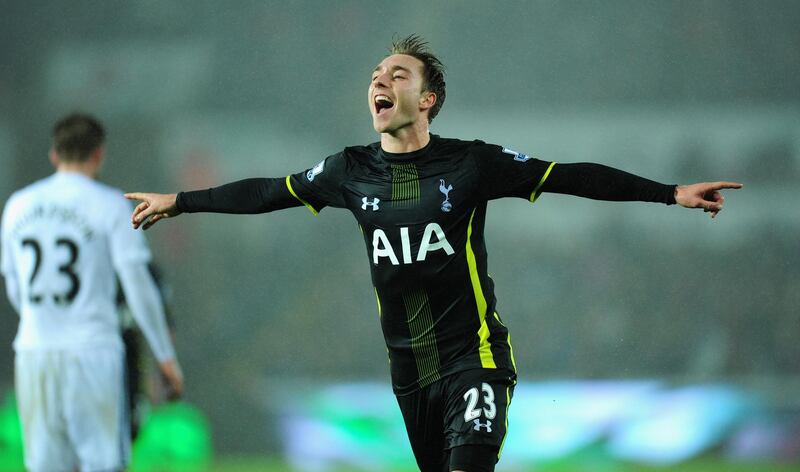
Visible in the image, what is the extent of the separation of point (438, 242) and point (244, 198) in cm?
84

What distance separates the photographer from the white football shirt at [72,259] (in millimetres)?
5336

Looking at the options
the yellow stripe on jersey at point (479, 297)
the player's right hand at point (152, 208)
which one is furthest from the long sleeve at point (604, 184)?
the player's right hand at point (152, 208)

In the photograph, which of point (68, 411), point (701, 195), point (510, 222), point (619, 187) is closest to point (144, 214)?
point (68, 411)

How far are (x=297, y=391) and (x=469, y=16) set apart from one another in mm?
3281

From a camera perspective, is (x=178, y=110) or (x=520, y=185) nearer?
(x=520, y=185)

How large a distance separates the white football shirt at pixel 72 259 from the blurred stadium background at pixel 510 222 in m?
3.05

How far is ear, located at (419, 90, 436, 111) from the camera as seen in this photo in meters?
4.16

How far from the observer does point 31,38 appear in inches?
347

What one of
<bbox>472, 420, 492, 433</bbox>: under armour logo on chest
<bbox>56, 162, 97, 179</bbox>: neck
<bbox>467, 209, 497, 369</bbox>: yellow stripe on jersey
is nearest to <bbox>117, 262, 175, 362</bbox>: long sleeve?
<bbox>56, 162, 97, 179</bbox>: neck

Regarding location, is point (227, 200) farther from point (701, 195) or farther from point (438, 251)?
point (701, 195)

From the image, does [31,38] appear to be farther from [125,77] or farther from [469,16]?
[469,16]

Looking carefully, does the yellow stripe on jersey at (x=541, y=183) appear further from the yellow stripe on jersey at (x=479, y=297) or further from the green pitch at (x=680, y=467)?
the green pitch at (x=680, y=467)

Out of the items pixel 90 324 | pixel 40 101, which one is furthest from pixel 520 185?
pixel 40 101

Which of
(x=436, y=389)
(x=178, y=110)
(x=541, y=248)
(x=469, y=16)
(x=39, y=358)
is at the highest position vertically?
(x=469, y=16)
